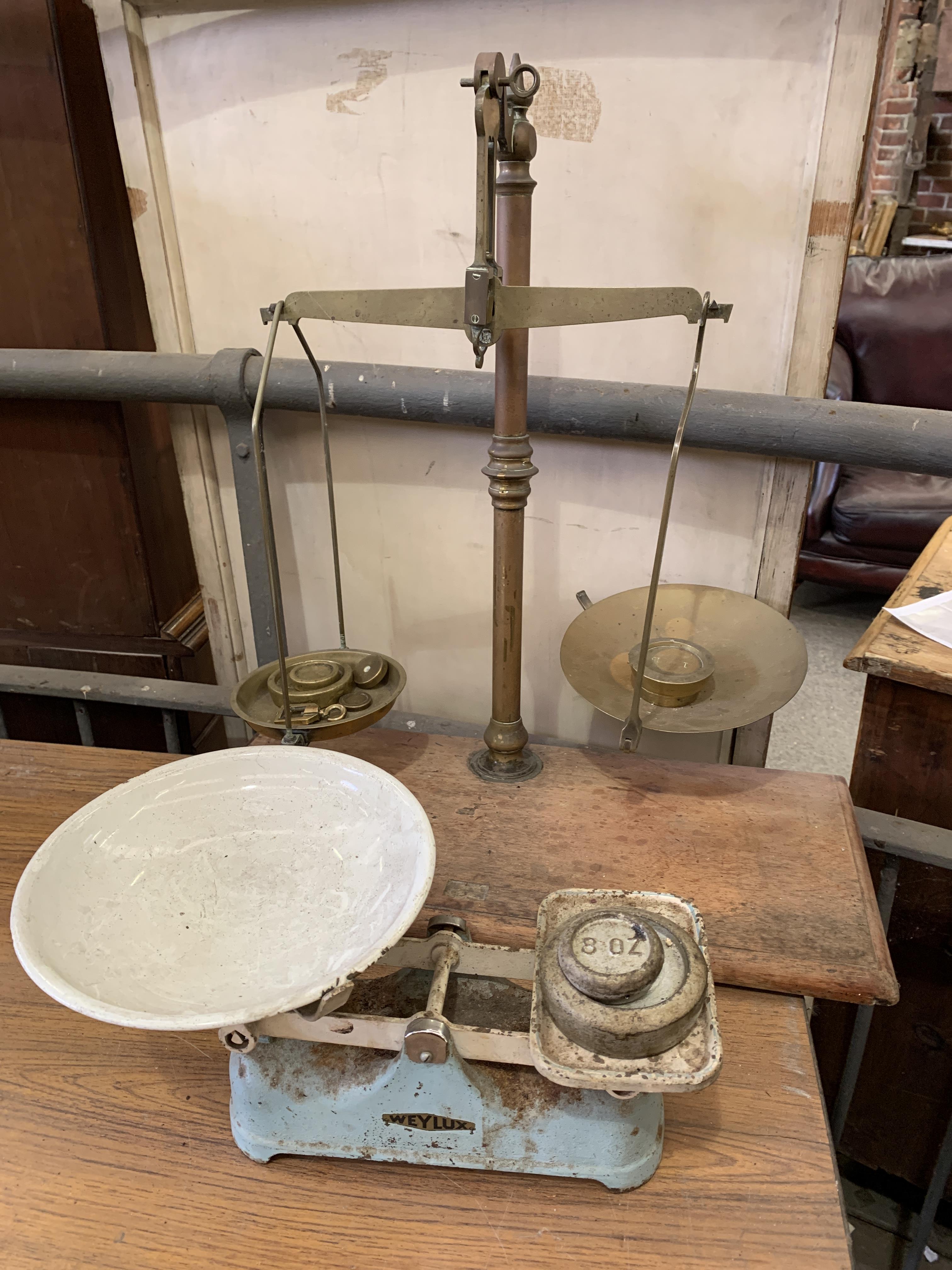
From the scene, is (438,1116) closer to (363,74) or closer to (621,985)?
(621,985)

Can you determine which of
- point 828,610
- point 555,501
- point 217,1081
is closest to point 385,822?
point 217,1081

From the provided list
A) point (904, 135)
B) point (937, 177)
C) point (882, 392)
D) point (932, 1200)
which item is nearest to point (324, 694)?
point (932, 1200)

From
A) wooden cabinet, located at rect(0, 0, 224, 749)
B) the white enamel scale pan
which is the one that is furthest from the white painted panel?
the white enamel scale pan

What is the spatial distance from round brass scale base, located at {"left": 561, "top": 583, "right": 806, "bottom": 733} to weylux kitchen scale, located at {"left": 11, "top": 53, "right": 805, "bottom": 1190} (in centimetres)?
10

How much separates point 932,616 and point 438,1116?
32.4 inches

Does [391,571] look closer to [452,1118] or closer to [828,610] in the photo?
[452,1118]

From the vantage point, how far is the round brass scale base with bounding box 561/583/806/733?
97cm

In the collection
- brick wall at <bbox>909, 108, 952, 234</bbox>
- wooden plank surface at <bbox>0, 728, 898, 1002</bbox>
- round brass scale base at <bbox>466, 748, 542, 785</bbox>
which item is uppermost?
brick wall at <bbox>909, 108, 952, 234</bbox>

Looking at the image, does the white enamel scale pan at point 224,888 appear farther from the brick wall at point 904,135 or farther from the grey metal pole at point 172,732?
the brick wall at point 904,135

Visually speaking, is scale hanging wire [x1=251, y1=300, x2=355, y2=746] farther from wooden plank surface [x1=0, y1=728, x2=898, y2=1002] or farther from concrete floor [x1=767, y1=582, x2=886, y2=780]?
concrete floor [x1=767, y1=582, x2=886, y2=780]

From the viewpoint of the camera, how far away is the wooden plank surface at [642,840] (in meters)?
0.83

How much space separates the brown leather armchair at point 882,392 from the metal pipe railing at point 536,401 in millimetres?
1886

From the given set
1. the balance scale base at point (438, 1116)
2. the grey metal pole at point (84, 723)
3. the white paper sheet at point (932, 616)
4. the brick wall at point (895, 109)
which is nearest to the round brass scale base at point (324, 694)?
the balance scale base at point (438, 1116)

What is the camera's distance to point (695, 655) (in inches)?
40.4
